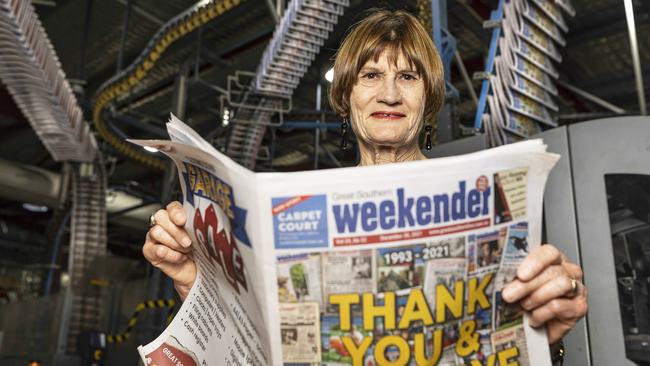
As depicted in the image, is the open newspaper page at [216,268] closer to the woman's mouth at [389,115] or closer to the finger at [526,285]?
the finger at [526,285]

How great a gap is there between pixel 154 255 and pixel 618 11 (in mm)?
4641

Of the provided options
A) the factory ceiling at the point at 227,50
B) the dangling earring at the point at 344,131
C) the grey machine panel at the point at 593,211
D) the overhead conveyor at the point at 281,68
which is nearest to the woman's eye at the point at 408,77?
the dangling earring at the point at 344,131

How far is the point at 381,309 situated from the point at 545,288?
Result: 218mm

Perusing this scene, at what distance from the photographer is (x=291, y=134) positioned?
6.73 m

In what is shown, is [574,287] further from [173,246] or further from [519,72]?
[519,72]

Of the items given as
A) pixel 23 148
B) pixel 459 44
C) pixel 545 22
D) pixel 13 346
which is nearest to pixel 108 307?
pixel 13 346

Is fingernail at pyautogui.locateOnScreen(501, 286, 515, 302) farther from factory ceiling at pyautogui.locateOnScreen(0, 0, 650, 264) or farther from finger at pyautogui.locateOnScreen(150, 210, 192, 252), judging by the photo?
factory ceiling at pyautogui.locateOnScreen(0, 0, 650, 264)

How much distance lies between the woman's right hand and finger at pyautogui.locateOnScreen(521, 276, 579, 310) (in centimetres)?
53

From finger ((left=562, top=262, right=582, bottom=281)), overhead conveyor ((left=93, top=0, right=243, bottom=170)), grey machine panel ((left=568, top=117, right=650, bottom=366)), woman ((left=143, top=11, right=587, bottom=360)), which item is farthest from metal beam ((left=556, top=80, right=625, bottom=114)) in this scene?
finger ((left=562, top=262, right=582, bottom=281))

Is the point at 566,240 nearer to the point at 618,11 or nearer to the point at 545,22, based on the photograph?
the point at 545,22

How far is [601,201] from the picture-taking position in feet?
5.88

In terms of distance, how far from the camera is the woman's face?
1.06 m

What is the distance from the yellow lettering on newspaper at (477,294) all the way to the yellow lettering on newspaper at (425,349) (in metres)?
0.05

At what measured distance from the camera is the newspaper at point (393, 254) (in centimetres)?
64
